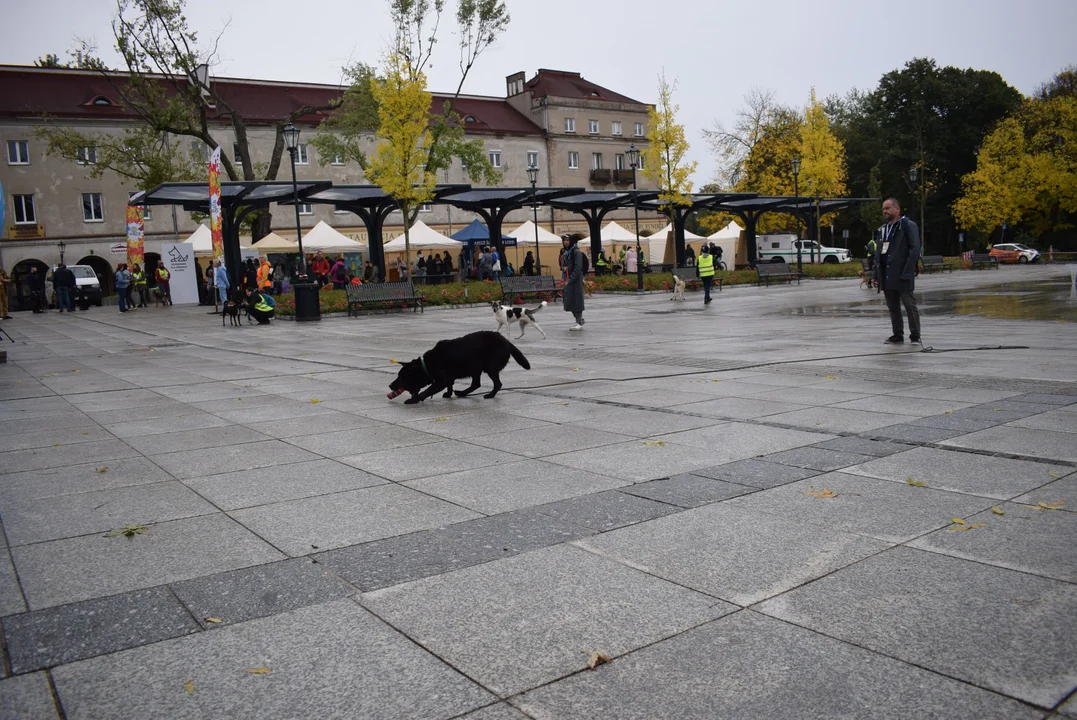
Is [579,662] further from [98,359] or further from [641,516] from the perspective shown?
[98,359]

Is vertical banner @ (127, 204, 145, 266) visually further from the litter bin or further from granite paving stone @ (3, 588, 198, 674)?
A: granite paving stone @ (3, 588, 198, 674)

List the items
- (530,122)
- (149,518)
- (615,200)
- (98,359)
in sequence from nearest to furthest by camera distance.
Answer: (149,518), (98,359), (615,200), (530,122)

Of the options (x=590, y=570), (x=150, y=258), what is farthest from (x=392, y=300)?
(x=150, y=258)

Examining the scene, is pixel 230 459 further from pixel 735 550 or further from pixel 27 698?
pixel 735 550

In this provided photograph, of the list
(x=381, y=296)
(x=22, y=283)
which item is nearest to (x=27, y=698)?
(x=381, y=296)

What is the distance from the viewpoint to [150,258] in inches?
2046

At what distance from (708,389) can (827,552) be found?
4.95 m

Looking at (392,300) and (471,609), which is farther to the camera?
(392,300)

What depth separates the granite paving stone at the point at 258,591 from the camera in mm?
3268

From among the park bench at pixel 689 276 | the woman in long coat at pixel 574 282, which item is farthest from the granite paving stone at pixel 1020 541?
the park bench at pixel 689 276

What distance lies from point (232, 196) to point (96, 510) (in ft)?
91.0

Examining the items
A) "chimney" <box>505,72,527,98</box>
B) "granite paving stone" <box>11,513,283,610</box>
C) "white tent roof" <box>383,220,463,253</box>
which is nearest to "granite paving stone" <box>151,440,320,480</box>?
"granite paving stone" <box>11,513,283,610</box>

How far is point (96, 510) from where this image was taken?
15.6 feet

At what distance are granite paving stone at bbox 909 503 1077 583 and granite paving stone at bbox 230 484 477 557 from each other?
7.55 ft
